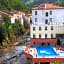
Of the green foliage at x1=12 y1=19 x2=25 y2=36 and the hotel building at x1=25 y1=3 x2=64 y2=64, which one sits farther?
the green foliage at x1=12 y1=19 x2=25 y2=36

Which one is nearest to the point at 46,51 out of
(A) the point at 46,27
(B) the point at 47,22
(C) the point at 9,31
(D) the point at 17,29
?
(A) the point at 46,27

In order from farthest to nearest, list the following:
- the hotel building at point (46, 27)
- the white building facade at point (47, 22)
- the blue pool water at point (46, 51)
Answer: the white building facade at point (47, 22) → the hotel building at point (46, 27) → the blue pool water at point (46, 51)

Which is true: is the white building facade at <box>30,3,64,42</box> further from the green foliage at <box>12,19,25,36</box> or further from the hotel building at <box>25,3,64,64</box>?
the green foliage at <box>12,19,25,36</box>

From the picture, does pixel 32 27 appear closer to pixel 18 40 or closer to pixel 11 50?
pixel 11 50

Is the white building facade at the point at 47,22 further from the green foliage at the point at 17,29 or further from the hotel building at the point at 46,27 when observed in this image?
the green foliage at the point at 17,29

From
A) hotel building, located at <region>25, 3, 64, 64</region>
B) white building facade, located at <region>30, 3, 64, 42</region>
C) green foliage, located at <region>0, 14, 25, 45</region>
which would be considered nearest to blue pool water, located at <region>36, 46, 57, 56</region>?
hotel building, located at <region>25, 3, 64, 64</region>

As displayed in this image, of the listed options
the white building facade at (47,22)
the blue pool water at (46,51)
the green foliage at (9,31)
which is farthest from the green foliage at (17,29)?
the blue pool water at (46,51)

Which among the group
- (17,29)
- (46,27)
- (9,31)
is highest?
(46,27)

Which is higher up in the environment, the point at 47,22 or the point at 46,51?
the point at 47,22

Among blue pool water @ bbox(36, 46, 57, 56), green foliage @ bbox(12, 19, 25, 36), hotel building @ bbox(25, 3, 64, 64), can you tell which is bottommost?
green foliage @ bbox(12, 19, 25, 36)

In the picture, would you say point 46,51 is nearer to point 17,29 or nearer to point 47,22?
point 47,22

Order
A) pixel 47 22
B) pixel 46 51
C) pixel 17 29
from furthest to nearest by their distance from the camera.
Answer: pixel 17 29 < pixel 47 22 < pixel 46 51

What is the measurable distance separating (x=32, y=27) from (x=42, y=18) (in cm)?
320

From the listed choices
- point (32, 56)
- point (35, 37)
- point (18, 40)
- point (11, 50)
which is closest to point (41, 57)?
point (32, 56)
